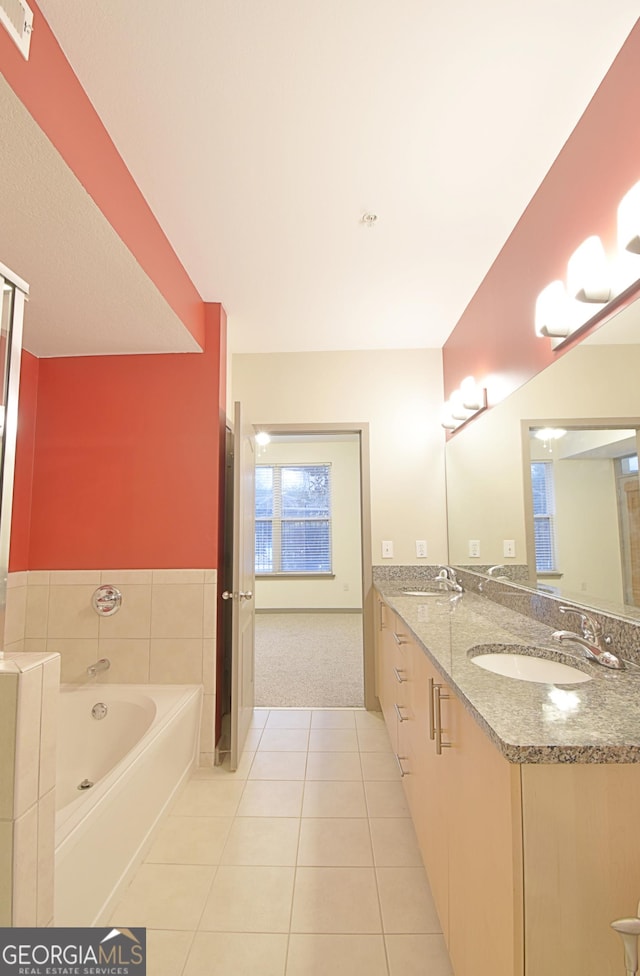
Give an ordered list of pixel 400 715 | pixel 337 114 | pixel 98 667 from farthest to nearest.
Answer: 1. pixel 98 667
2. pixel 400 715
3. pixel 337 114

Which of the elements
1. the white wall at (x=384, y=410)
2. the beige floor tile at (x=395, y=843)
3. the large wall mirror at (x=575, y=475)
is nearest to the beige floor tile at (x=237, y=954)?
the beige floor tile at (x=395, y=843)

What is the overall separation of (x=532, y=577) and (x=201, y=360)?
2.15m

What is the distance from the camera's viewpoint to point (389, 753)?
2.62 m

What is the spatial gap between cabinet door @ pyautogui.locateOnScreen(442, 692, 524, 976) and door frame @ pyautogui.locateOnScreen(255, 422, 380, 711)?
1.95 metres

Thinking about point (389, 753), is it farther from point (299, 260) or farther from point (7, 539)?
point (299, 260)

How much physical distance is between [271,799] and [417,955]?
3.17 feet

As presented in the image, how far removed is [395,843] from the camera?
1.87 meters

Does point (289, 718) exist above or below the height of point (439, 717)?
below

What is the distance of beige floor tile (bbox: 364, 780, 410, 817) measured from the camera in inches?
81.5

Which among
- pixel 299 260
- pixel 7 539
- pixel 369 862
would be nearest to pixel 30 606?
pixel 7 539

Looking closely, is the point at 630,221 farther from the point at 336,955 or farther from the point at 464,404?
the point at 336,955

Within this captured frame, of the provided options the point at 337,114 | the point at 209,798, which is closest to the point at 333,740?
the point at 209,798

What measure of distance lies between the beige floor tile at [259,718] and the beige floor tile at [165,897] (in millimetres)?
1272

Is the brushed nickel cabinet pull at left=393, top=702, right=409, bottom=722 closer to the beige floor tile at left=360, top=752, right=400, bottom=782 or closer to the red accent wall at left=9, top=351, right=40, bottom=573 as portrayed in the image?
the beige floor tile at left=360, top=752, right=400, bottom=782
